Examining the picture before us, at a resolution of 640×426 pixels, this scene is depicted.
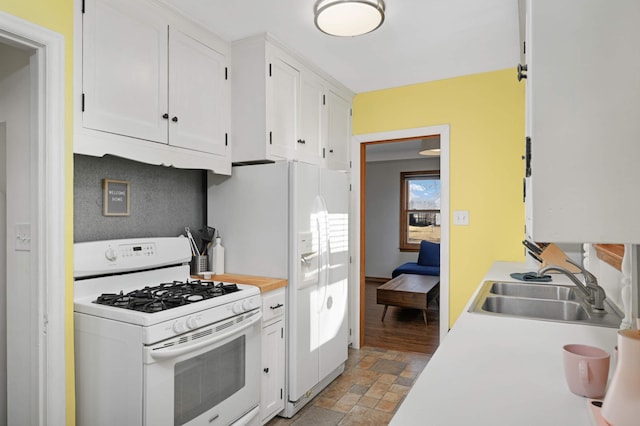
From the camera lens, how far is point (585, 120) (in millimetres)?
730

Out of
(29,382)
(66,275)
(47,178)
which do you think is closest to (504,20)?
(47,178)

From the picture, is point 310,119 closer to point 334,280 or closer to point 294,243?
point 294,243

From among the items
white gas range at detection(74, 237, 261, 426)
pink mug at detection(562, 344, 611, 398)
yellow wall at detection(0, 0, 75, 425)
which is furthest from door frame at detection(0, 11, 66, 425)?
pink mug at detection(562, 344, 611, 398)

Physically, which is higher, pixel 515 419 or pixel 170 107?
pixel 170 107

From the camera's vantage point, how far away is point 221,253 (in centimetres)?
262

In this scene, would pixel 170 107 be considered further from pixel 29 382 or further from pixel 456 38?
pixel 456 38

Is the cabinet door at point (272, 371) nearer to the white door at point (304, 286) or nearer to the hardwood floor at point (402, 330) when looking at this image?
the white door at point (304, 286)

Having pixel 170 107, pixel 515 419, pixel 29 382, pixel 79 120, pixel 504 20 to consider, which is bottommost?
pixel 29 382

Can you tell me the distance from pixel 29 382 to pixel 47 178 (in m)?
0.86

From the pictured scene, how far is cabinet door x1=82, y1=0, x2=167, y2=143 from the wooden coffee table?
3.38 metres

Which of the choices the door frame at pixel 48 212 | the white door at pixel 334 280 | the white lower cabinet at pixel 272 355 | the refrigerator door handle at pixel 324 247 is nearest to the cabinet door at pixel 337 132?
the white door at pixel 334 280

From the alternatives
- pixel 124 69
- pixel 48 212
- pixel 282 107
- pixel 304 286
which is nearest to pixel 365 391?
pixel 304 286

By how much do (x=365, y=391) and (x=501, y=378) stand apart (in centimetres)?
202

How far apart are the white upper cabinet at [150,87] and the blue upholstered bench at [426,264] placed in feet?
13.7
